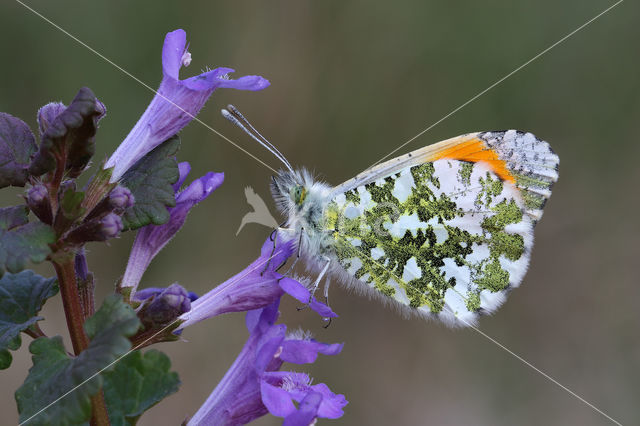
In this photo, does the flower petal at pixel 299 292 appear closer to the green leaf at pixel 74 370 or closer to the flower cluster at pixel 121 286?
the flower cluster at pixel 121 286

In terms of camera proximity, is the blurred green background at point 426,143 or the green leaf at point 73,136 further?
the blurred green background at point 426,143

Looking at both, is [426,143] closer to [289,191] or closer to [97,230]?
[289,191]

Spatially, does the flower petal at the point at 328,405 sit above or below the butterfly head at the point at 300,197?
below

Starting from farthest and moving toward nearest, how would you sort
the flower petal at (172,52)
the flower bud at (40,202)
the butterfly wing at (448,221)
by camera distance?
the butterfly wing at (448,221) → the flower petal at (172,52) → the flower bud at (40,202)

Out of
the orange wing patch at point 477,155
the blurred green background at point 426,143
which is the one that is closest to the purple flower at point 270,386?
the orange wing patch at point 477,155

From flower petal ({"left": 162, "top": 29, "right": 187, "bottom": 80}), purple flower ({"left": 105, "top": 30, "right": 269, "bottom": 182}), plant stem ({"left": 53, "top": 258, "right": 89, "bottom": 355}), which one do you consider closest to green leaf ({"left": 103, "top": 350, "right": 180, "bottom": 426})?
plant stem ({"left": 53, "top": 258, "right": 89, "bottom": 355})

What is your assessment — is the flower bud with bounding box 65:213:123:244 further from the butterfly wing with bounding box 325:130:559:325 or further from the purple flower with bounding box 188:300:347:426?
the butterfly wing with bounding box 325:130:559:325
